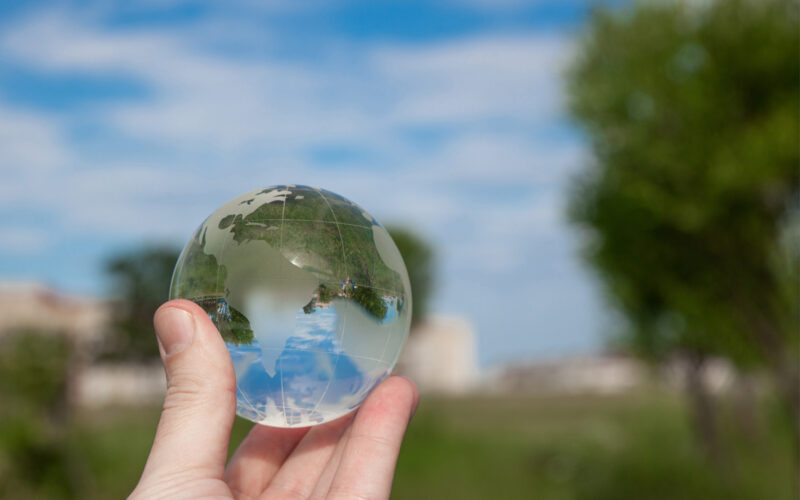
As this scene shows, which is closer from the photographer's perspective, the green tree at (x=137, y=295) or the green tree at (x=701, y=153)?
the green tree at (x=701, y=153)

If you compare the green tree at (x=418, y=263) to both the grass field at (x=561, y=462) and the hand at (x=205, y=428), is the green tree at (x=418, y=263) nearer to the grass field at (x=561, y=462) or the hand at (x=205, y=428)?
the grass field at (x=561, y=462)

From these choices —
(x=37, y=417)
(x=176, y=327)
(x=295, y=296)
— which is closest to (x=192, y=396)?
(x=176, y=327)

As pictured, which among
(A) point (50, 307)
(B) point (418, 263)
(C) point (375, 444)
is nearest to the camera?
(C) point (375, 444)

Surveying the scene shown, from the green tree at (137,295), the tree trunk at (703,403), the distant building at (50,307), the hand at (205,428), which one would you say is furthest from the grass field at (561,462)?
the distant building at (50,307)

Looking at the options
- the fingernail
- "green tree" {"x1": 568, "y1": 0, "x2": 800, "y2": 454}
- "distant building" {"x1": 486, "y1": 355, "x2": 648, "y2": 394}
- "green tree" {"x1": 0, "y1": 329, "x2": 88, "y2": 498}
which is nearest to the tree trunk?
"green tree" {"x1": 568, "y1": 0, "x2": 800, "y2": 454}

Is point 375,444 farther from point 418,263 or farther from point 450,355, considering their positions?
point 450,355

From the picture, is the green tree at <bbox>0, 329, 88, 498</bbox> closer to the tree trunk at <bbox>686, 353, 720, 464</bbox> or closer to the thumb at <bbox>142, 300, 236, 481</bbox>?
the thumb at <bbox>142, 300, 236, 481</bbox>
